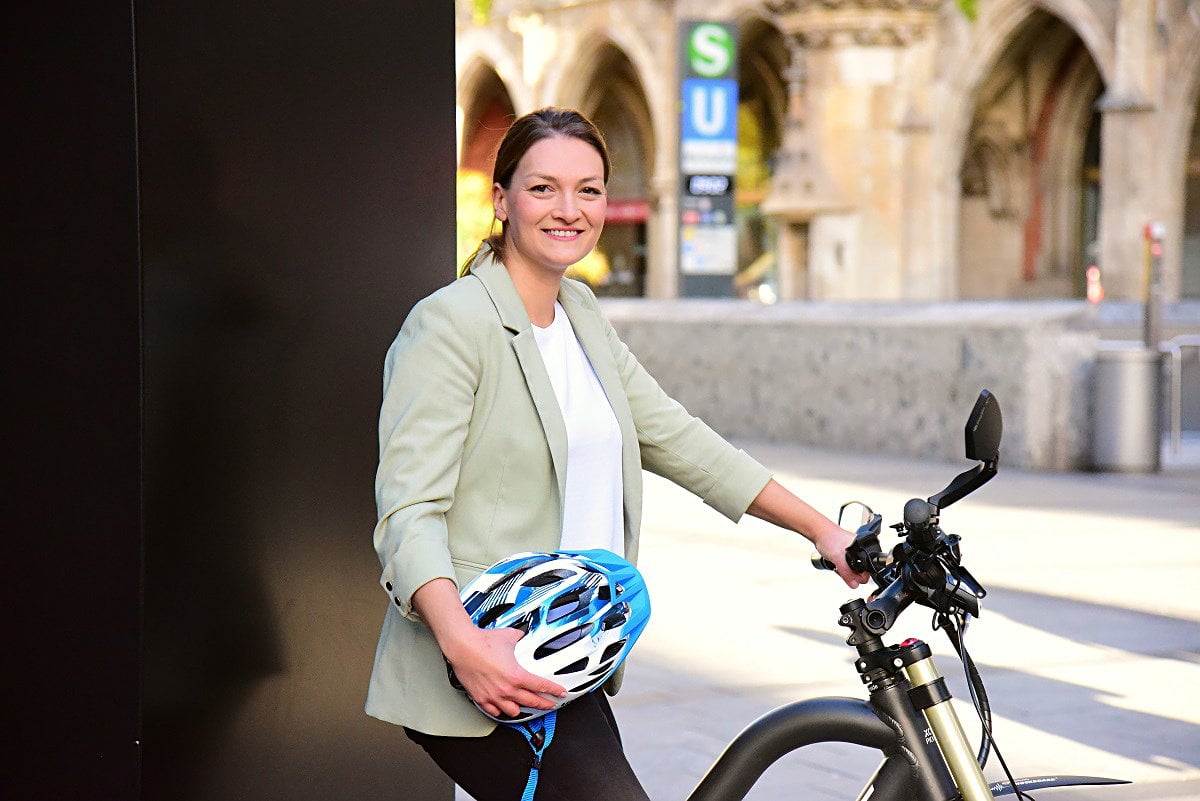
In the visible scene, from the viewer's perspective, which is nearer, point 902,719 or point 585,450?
point 902,719

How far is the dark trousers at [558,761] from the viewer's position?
2559 millimetres

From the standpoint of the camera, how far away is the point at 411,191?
12.7ft

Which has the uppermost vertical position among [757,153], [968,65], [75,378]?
[968,65]

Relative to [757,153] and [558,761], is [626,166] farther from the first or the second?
[558,761]

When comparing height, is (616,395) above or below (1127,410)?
above

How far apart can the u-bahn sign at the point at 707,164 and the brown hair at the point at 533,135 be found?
1939 cm

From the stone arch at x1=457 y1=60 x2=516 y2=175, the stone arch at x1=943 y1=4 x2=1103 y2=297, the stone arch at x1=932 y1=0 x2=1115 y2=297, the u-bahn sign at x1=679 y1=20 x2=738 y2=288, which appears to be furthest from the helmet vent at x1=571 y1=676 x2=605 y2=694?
the stone arch at x1=457 y1=60 x2=516 y2=175

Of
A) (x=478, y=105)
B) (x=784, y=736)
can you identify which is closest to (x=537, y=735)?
(x=784, y=736)

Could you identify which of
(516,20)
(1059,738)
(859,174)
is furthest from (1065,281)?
(1059,738)

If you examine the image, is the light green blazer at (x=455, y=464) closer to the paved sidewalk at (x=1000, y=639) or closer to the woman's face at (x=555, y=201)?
the woman's face at (x=555, y=201)

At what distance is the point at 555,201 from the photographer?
2764 mm

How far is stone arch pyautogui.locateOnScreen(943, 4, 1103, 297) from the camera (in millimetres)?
34812

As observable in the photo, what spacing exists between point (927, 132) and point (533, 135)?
29.1m

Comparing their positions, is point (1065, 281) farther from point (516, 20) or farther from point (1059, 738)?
point (1059, 738)
